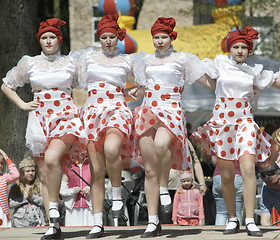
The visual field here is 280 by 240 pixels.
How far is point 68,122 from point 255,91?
186cm

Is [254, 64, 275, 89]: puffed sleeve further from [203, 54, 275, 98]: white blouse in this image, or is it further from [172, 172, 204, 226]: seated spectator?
[172, 172, 204, 226]: seated spectator

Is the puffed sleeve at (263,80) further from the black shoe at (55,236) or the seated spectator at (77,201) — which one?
the seated spectator at (77,201)

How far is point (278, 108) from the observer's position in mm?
11289

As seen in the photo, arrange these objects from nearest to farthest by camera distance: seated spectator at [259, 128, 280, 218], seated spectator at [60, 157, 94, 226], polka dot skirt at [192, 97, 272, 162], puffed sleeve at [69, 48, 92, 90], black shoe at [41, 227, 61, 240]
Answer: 1. black shoe at [41, 227, 61, 240]
2. polka dot skirt at [192, 97, 272, 162]
3. puffed sleeve at [69, 48, 92, 90]
4. seated spectator at [259, 128, 280, 218]
5. seated spectator at [60, 157, 94, 226]

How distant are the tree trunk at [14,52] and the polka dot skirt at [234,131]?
12.5ft

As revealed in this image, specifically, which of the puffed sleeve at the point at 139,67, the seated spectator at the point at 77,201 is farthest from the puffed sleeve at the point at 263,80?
the seated spectator at the point at 77,201

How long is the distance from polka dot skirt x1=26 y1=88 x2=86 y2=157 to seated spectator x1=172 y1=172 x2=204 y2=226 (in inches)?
107

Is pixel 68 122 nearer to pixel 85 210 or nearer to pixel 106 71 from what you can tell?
pixel 106 71

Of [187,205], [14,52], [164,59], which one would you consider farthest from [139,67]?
[14,52]

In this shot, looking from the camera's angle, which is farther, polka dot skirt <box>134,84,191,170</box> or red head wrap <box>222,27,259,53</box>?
red head wrap <box>222,27,259,53</box>

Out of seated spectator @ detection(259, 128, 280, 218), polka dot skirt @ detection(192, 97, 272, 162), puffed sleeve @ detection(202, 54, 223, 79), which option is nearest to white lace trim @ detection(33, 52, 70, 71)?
puffed sleeve @ detection(202, 54, 223, 79)

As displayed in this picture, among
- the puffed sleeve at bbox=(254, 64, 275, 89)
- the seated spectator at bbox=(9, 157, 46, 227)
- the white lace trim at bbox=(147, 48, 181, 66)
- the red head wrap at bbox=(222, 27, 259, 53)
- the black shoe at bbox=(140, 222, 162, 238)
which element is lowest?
the black shoe at bbox=(140, 222, 162, 238)

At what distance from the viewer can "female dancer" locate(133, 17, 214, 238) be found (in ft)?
21.5

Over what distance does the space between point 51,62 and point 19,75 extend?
0.38m
